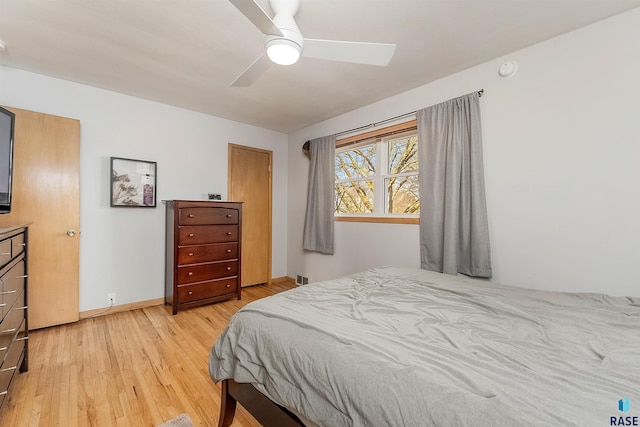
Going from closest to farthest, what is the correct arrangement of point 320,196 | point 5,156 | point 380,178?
point 5,156, point 380,178, point 320,196

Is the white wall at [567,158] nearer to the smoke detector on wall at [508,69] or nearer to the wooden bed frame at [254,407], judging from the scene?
the smoke detector on wall at [508,69]

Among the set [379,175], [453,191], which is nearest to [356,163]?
[379,175]

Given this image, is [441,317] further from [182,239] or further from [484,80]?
[182,239]

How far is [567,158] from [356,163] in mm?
2044

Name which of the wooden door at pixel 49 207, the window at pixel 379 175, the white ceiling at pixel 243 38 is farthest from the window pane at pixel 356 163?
the wooden door at pixel 49 207

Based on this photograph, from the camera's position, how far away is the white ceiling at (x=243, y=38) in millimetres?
1734

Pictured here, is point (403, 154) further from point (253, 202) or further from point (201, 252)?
point (201, 252)

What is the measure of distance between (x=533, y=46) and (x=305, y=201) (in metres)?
2.94

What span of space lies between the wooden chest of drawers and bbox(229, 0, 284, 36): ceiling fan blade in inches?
85.6

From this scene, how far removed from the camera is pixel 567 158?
1976 millimetres

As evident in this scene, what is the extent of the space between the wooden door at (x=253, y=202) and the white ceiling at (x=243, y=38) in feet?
3.76

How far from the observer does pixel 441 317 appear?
3.92 ft

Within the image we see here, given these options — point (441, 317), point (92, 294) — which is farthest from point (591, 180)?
point (92, 294)

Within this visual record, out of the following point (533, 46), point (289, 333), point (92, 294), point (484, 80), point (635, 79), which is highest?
point (533, 46)
